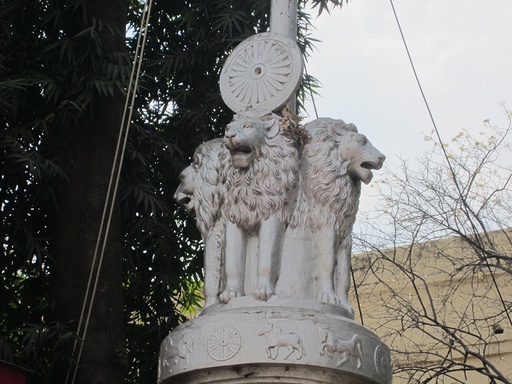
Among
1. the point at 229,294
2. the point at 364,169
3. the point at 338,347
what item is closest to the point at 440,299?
the point at 364,169

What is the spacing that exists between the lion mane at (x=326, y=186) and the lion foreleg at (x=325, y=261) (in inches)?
1.8

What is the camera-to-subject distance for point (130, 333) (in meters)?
8.19

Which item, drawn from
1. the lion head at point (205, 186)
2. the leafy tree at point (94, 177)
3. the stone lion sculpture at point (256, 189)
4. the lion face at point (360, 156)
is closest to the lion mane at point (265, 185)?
the stone lion sculpture at point (256, 189)

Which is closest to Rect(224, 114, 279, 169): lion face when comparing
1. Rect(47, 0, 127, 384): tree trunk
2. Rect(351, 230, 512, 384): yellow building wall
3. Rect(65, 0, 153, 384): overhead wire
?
Rect(65, 0, 153, 384): overhead wire

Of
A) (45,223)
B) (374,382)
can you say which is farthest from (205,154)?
(45,223)

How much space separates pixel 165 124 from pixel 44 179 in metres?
1.60

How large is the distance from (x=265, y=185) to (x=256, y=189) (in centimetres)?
5

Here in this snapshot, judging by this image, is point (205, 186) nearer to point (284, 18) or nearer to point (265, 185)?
point (265, 185)

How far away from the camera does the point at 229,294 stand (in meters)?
4.86

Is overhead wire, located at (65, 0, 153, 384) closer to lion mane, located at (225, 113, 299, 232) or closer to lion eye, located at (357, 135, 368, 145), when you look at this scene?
lion mane, located at (225, 113, 299, 232)

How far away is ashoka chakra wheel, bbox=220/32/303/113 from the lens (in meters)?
5.17

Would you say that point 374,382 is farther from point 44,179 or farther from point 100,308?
point 44,179

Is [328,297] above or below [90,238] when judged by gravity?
below

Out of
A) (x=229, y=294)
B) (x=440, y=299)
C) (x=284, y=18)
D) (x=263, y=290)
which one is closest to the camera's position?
(x=263, y=290)
